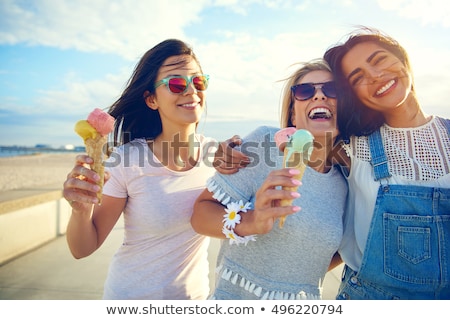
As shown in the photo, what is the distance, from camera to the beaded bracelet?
1836mm

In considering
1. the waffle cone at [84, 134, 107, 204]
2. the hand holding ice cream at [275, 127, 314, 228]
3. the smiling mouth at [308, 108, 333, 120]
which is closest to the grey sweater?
the hand holding ice cream at [275, 127, 314, 228]

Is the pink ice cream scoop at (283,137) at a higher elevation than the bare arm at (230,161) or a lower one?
higher

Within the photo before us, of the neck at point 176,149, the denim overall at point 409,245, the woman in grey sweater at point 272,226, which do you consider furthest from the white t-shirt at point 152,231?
the denim overall at point 409,245

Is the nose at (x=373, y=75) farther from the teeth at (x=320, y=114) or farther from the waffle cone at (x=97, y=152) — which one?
the waffle cone at (x=97, y=152)

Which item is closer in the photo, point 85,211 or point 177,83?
point 85,211

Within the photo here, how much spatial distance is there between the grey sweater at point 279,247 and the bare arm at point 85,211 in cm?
65

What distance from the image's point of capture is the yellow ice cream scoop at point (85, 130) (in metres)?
1.94

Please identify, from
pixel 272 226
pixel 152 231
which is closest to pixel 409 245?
pixel 272 226

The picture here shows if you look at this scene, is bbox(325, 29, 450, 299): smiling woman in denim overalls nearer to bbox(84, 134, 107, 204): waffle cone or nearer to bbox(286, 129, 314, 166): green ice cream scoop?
bbox(286, 129, 314, 166): green ice cream scoop

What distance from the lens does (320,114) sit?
7.10 feet

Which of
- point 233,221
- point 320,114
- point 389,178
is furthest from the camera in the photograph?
point 320,114

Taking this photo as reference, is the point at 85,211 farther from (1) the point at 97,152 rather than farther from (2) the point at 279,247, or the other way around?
(2) the point at 279,247

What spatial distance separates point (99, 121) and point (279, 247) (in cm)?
120
